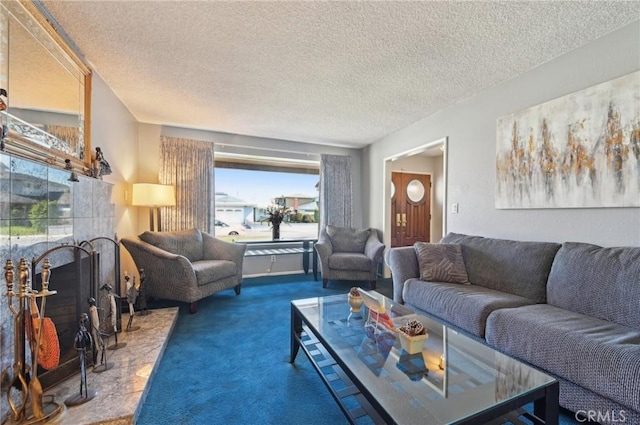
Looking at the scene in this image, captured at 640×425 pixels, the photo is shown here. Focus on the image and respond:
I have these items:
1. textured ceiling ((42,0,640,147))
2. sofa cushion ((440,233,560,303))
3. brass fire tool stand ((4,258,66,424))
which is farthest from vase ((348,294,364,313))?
textured ceiling ((42,0,640,147))

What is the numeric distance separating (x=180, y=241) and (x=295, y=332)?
7.16 feet

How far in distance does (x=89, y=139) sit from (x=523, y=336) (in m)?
3.36

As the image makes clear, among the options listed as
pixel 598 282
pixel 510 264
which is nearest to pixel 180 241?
pixel 510 264

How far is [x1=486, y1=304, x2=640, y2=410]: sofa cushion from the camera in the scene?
113 cm

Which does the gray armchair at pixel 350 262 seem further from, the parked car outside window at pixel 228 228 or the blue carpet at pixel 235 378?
the parked car outside window at pixel 228 228

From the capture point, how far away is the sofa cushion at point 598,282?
4.98 feet

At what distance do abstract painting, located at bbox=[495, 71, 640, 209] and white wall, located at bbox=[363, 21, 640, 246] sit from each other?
0.26 feet

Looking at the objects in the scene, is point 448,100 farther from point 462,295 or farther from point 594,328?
point 594,328

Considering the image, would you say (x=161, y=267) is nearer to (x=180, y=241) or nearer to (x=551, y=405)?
(x=180, y=241)

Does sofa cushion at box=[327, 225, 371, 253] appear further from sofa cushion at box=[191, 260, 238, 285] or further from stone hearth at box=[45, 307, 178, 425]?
stone hearth at box=[45, 307, 178, 425]

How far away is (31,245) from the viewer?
1.35 metres

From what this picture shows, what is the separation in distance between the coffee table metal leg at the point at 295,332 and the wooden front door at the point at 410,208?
3707 mm

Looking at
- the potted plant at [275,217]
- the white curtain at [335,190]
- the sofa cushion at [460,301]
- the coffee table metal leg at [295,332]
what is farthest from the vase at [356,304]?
the potted plant at [275,217]

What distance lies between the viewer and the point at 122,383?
152 centimetres
